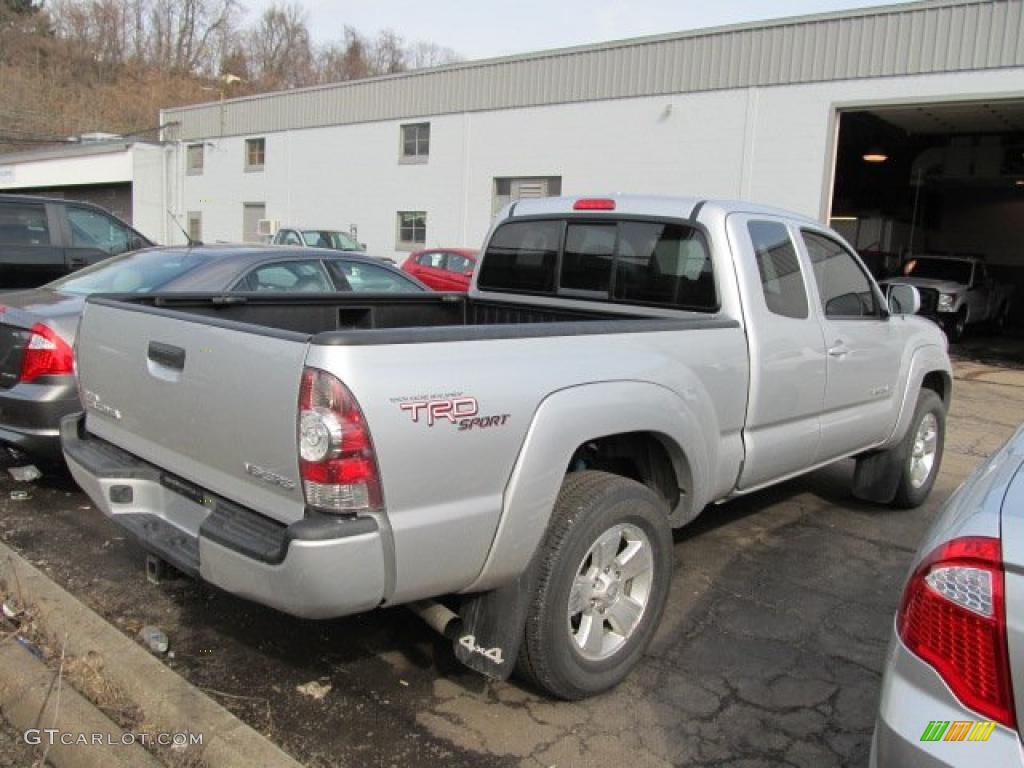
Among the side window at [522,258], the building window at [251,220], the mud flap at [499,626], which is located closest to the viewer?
the mud flap at [499,626]

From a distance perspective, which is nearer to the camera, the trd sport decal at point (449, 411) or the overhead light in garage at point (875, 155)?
the trd sport decal at point (449, 411)

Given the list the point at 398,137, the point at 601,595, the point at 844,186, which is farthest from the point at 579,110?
the point at 601,595

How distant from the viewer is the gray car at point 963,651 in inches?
64.6

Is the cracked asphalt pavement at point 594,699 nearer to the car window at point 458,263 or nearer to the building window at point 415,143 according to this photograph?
the car window at point 458,263

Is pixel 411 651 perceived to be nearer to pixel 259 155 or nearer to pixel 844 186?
pixel 844 186

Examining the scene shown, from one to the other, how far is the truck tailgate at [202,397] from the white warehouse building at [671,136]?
1462cm

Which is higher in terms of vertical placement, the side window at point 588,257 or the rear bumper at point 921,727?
the side window at point 588,257

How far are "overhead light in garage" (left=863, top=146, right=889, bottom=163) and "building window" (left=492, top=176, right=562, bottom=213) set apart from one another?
329 inches

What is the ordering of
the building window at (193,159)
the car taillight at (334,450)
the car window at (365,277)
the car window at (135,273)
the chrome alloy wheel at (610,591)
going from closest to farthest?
the car taillight at (334,450), the chrome alloy wheel at (610,591), the car window at (135,273), the car window at (365,277), the building window at (193,159)

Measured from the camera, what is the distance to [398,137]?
77.8 ft

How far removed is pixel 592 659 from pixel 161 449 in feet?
5.78

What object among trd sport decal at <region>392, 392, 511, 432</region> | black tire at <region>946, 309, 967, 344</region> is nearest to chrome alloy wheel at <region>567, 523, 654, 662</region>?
trd sport decal at <region>392, 392, 511, 432</region>

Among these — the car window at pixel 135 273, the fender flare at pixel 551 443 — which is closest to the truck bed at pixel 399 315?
the fender flare at pixel 551 443

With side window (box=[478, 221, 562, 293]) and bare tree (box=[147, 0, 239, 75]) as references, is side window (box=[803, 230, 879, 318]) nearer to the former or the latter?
side window (box=[478, 221, 562, 293])
